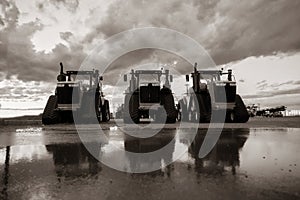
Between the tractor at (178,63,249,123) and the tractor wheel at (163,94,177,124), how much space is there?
5.13 ft

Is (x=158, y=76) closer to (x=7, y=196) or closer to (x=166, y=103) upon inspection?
(x=166, y=103)

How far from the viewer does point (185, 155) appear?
552 centimetres

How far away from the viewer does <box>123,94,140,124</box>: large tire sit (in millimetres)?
17609

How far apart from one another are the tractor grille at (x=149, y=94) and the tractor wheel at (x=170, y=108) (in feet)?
1.87

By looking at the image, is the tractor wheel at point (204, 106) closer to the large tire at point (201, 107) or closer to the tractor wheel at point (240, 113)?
the large tire at point (201, 107)

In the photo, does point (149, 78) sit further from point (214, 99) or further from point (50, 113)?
point (50, 113)

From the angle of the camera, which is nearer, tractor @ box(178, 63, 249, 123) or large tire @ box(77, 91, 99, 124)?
tractor @ box(178, 63, 249, 123)

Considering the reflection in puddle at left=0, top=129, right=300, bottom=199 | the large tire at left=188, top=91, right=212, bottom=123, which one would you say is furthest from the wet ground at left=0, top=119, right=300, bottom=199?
the large tire at left=188, top=91, right=212, bottom=123

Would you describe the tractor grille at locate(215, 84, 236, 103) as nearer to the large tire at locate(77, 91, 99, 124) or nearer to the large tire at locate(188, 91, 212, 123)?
the large tire at locate(188, 91, 212, 123)

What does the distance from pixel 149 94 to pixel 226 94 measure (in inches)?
185

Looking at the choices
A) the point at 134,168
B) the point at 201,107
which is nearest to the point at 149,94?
the point at 201,107

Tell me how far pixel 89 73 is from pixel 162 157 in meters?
14.9

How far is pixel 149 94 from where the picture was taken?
17844 mm

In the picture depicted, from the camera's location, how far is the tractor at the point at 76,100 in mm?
17125
